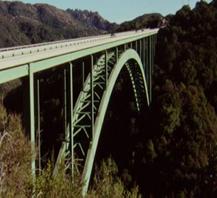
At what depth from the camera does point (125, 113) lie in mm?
47500

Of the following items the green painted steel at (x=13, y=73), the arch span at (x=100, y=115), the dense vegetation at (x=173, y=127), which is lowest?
the dense vegetation at (x=173, y=127)

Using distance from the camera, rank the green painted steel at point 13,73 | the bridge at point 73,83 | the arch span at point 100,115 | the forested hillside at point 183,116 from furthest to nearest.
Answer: the forested hillside at point 183,116
the arch span at point 100,115
the bridge at point 73,83
the green painted steel at point 13,73

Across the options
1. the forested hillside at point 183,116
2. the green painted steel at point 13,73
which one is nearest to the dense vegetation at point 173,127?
the forested hillside at point 183,116

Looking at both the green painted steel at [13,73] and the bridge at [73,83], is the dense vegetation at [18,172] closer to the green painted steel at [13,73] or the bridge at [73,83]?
the bridge at [73,83]

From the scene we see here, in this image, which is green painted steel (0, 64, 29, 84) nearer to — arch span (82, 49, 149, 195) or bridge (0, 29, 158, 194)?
bridge (0, 29, 158, 194)

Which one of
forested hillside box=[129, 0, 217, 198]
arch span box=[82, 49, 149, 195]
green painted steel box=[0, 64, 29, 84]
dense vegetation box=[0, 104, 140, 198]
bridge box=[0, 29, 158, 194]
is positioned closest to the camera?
dense vegetation box=[0, 104, 140, 198]

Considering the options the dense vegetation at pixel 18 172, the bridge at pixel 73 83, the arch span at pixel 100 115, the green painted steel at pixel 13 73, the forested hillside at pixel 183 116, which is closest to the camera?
the dense vegetation at pixel 18 172

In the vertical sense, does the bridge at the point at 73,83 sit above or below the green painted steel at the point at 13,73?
below

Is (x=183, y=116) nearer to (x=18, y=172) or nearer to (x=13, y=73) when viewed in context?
(x=13, y=73)

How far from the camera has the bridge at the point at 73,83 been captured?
12.7 meters

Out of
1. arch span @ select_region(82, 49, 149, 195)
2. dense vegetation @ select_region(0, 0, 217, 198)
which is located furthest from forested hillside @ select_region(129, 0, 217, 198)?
arch span @ select_region(82, 49, 149, 195)

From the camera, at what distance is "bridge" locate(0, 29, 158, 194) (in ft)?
41.5

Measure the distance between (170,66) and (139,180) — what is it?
55.0 ft

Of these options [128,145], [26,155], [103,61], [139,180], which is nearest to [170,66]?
[128,145]
